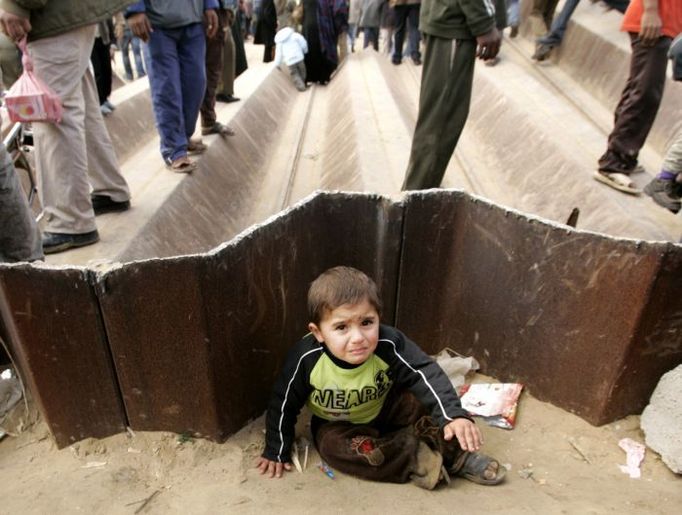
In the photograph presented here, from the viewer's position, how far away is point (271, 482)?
6.65 ft

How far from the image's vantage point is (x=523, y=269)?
89.6 inches

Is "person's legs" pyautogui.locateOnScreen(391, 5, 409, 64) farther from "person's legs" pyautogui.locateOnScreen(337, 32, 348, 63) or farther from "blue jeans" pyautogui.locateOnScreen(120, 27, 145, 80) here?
"blue jeans" pyautogui.locateOnScreen(120, 27, 145, 80)

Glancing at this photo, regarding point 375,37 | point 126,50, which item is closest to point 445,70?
point 375,37

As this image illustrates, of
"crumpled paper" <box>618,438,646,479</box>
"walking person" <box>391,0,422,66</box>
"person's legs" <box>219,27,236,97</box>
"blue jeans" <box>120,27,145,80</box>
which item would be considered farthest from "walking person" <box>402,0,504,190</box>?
"blue jeans" <box>120,27,145,80</box>

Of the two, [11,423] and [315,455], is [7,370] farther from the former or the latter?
[315,455]

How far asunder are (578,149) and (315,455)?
3.48 m

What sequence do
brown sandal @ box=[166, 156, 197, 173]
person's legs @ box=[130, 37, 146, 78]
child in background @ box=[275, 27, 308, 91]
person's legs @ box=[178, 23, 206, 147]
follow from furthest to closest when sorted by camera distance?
1. person's legs @ box=[130, 37, 146, 78]
2. child in background @ box=[275, 27, 308, 91]
3. brown sandal @ box=[166, 156, 197, 173]
4. person's legs @ box=[178, 23, 206, 147]

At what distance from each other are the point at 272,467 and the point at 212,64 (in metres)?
3.45

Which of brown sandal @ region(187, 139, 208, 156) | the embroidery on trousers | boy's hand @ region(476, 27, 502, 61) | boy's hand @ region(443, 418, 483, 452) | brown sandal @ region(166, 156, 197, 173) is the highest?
boy's hand @ region(476, 27, 502, 61)

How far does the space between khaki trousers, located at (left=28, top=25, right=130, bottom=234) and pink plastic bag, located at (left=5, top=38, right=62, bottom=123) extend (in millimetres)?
92

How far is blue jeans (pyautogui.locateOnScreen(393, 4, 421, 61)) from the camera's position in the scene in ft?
25.0

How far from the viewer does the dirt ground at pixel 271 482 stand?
1.92 metres

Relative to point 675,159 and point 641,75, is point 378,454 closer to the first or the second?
point 675,159

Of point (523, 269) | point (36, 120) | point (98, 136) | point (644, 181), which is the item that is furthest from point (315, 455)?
point (644, 181)
